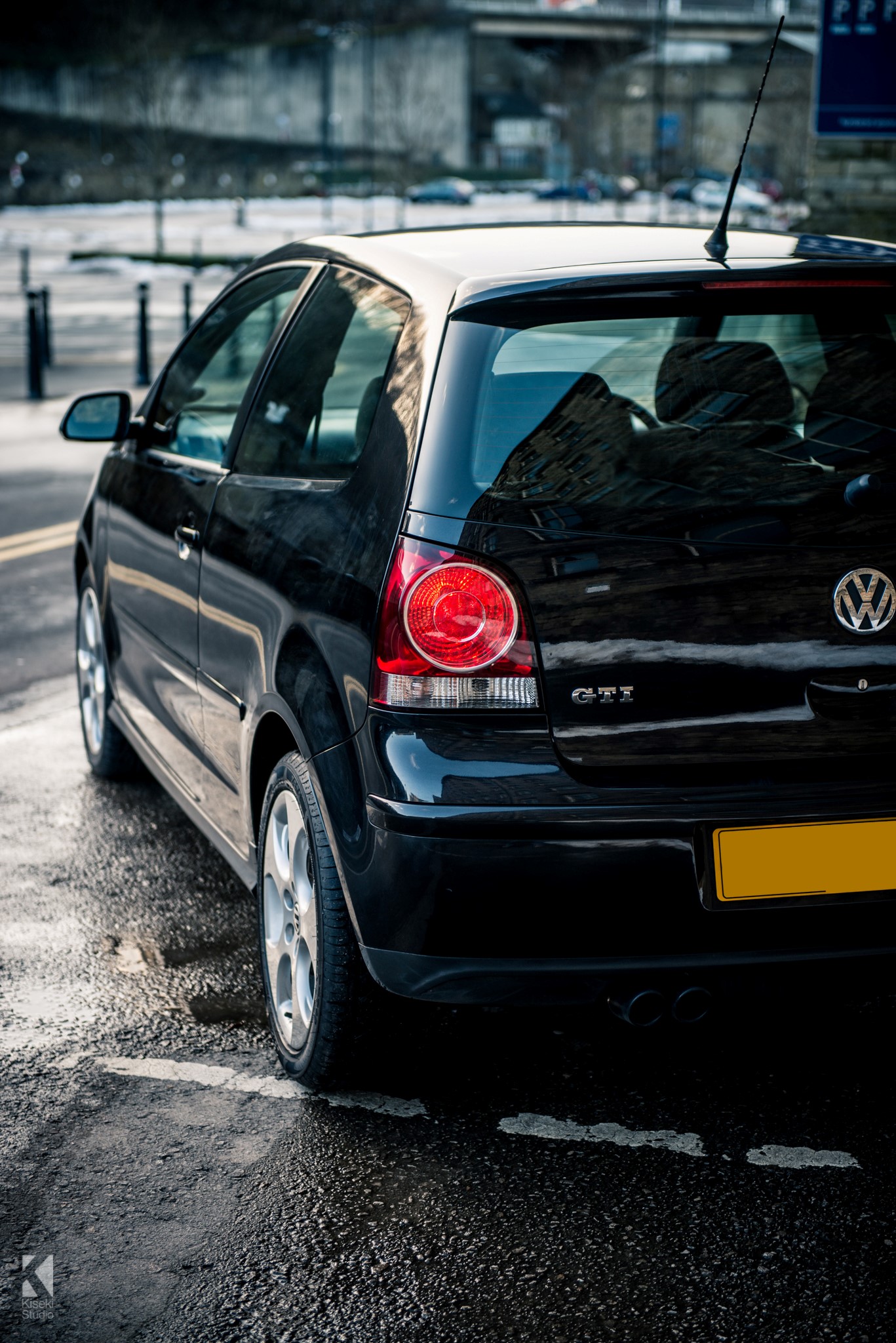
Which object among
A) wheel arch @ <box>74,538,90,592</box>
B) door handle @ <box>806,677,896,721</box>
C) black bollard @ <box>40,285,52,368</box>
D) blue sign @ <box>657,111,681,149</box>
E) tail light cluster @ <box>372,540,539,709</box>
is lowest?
wheel arch @ <box>74,538,90,592</box>

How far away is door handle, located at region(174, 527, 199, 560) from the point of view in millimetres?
3496

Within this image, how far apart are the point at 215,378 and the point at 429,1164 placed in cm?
Result: 256

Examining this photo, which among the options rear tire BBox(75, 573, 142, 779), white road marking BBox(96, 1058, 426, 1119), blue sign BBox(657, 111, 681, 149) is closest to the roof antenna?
white road marking BBox(96, 1058, 426, 1119)

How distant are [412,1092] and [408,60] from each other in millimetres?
100900

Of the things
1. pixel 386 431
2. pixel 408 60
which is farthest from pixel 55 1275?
pixel 408 60

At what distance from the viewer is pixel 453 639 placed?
2447 mm

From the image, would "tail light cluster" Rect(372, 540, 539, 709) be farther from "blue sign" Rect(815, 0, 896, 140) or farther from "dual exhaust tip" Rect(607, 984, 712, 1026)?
"blue sign" Rect(815, 0, 896, 140)

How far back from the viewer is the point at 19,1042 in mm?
3139


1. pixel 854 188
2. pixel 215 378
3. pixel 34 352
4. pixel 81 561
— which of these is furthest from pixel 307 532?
pixel 854 188

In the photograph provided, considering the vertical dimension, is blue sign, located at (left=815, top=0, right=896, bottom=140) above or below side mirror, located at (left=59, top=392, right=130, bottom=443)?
above

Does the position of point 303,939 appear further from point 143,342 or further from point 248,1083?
point 143,342

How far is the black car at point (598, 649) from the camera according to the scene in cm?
242

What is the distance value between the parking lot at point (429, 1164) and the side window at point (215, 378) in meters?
1.25

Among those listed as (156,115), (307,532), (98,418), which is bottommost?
(307,532)
